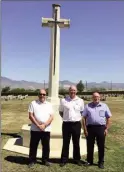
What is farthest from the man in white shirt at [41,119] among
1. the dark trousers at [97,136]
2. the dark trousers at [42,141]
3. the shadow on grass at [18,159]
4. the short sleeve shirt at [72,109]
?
the dark trousers at [97,136]

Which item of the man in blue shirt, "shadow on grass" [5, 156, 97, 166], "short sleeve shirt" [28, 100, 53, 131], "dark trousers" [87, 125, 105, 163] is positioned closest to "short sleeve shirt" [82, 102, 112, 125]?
the man in blue shirt

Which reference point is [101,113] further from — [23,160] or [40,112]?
[23,160]

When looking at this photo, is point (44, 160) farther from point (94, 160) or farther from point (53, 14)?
point (53, 14)

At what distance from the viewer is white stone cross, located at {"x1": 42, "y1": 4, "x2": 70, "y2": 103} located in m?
8.12

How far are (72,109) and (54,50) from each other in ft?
8.22

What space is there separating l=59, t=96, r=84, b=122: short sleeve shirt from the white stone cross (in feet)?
6.00

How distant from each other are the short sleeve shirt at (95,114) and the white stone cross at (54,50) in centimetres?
200

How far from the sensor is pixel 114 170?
6.13 m

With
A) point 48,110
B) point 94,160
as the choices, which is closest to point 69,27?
point 48,110

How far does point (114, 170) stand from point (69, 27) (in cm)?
410

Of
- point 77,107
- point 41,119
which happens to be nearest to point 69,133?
point 77,107

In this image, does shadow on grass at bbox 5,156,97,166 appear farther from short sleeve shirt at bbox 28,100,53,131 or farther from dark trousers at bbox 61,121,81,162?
short sleeve shirt at bbox 28,100,53,131

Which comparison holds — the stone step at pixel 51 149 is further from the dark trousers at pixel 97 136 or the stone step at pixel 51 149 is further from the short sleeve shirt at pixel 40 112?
the short sleeve shirt at pixel 40 112

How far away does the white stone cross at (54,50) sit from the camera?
26.7 feet
